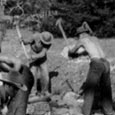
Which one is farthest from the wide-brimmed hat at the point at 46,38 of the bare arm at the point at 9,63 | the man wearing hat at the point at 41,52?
the bare arm at the point at 9,63

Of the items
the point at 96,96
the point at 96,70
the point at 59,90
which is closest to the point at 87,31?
the point at 96,70

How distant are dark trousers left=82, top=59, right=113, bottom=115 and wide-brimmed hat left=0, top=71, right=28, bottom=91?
1.62 m

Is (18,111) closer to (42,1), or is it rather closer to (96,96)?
(96,96)

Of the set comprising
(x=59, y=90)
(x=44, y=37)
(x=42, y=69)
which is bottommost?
(x=59, y=90)

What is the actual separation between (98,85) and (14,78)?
6.84 feet

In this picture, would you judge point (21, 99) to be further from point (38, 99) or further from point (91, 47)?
point (38, 99)

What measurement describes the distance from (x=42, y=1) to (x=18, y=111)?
24.7ft

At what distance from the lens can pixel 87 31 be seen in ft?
34.2

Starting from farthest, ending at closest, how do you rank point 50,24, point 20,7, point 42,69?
1. point 20,7
2. point 50,24
3. point 42,69

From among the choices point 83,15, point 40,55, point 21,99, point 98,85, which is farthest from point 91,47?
point 83,15

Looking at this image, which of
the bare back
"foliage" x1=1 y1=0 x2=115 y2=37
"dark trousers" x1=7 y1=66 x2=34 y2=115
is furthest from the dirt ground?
the bare back

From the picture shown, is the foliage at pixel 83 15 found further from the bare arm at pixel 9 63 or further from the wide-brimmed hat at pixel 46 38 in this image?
the bare arm at pixel 9 63

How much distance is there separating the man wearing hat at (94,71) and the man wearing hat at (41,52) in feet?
2.45

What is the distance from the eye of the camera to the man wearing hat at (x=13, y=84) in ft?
29.7
